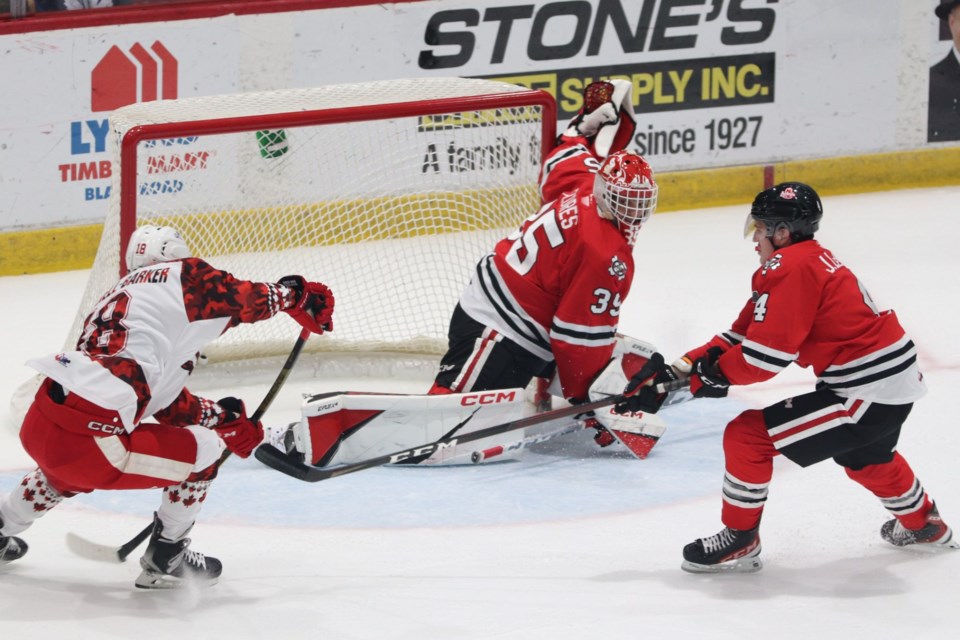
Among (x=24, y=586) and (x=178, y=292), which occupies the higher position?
(x=178, y=292)

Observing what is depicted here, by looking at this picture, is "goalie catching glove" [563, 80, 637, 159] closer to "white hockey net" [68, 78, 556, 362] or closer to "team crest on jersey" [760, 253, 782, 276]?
"white hockey net" [68, 78, 556, 362]

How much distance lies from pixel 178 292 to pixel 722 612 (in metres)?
1.34

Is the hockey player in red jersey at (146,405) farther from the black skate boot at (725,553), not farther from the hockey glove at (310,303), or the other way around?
the black skate boot at (725,553)

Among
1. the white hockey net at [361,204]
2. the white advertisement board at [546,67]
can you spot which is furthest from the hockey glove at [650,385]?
the white advertisement board at [546,67]

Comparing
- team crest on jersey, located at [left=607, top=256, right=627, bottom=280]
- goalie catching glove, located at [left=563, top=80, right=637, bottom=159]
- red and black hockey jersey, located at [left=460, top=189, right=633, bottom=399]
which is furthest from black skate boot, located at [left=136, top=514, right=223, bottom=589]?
goalie catching glove, located at [left=563, top=80, right=637, bottom=159]

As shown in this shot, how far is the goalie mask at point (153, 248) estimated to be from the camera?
331 centimetres

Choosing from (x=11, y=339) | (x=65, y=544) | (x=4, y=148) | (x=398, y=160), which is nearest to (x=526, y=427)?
(x=65, y=544)

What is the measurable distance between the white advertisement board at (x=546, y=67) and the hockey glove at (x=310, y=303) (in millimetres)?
1610

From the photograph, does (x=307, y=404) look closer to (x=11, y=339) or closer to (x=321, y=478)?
(x=321, y=478)

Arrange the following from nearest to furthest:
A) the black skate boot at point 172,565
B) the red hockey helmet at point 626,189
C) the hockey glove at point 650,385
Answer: the black skate boot at point 172,565, the hockey glove at point 650,385, the red hockey helmet at point 626,189

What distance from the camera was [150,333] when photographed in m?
3.18

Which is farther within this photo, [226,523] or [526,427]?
[526,427]

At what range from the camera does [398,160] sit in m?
5.60

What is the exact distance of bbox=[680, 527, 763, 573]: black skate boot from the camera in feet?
11.3
